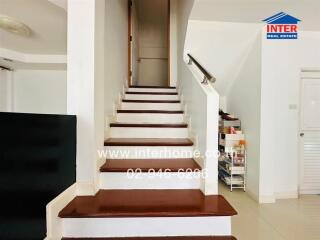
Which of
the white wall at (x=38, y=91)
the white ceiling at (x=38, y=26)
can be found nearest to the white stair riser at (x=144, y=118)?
the white ceiling at (x=38, y=26)

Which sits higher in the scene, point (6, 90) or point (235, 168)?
point (6, 90)

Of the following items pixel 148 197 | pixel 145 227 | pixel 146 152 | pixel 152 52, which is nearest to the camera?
pixel 145 227

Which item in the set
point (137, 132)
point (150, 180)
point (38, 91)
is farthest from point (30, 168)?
point (38, 91)

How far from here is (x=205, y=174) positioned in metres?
1.94

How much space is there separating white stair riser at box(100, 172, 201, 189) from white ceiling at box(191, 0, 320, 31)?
203 cm

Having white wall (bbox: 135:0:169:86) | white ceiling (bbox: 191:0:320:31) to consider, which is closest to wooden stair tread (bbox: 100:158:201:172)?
white ceiling (bbox: 191:0:320:31)

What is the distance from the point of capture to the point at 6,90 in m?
5.16

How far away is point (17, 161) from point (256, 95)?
10.2ft

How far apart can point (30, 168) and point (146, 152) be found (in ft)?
4.28

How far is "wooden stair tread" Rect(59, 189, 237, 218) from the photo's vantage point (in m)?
1.63

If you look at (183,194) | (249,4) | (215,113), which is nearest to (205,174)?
(183,194)

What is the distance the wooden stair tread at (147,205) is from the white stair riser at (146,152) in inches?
19.1

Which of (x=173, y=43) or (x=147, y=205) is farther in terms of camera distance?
(x=173, y=43)

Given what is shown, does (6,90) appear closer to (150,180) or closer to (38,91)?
(38,91)
